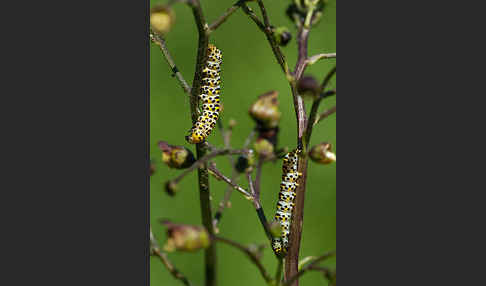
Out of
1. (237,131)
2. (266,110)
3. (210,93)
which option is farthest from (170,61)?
(237,131)

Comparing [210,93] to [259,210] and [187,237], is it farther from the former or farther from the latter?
[187,237]

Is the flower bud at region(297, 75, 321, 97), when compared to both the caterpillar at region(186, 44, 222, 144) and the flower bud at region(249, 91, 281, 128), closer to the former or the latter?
the flower bud at region(249, 91, 281, 128)

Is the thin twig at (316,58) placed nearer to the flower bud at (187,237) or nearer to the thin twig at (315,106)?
the thin twig at (315,106)

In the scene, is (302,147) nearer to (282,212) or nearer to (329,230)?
(282,212)

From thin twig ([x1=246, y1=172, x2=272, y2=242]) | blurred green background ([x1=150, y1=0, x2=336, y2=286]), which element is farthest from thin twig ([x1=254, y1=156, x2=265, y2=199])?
blurred green background ([x1=150, y1=0, x2=336, y2=286])

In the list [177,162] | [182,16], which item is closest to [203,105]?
[177,162]

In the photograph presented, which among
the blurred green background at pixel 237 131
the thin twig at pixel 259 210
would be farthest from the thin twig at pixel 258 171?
the blurred green background at pixel 237 131
